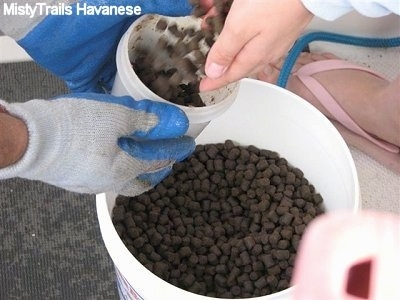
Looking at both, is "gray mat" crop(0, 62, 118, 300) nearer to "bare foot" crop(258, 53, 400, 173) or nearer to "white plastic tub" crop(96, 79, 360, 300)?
"white plastic tub" crop(96, 79, 360, 300)

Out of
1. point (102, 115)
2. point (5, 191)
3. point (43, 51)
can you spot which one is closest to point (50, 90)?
point (5, 191)

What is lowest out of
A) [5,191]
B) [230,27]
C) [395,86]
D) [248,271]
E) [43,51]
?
[5,191]

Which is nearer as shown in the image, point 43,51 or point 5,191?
point 43,51

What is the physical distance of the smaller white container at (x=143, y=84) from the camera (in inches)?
26.3

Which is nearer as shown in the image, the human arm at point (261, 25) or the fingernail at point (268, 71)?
the human arm at point (261, 25)

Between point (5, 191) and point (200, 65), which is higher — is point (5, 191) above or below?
below

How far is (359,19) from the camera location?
44.6 inches

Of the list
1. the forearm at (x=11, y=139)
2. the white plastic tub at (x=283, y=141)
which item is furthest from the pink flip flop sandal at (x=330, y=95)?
the forearm at (x=11, y=139)

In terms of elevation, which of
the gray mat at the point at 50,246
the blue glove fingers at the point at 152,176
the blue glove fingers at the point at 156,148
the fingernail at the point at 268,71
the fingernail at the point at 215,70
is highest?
the fingernail at the point at 215,70

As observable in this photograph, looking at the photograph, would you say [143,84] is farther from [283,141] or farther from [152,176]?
[283,141]

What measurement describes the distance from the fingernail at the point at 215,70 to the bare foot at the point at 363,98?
457 mm

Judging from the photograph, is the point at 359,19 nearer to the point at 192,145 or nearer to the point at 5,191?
the point at 192,145

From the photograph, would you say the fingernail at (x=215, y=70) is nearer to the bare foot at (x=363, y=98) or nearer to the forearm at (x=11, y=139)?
the forearm at (x=11, y=139)

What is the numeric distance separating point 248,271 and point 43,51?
1.28 feet
